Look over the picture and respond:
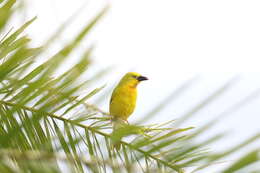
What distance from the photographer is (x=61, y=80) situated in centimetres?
122

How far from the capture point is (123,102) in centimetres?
442

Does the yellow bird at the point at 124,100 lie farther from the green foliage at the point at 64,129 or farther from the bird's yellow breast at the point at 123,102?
the green foliage at the point at 64,129

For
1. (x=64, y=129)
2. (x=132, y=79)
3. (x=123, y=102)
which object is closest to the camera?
(x=64, y=129)

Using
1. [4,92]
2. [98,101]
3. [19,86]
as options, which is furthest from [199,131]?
[4,92]

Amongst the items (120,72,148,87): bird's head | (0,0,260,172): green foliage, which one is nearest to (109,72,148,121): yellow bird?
(120,72,148,87): bird's head

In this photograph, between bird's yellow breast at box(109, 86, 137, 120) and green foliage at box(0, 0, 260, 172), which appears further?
bird's yellow breast at box(109, 86, 137, 120)

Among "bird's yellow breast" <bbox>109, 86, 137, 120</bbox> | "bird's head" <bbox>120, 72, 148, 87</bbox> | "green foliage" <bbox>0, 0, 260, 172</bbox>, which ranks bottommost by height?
"green foliage" <bbox>0, 0, 260, 172</bbox>

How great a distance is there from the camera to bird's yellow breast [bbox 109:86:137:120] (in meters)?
4.41

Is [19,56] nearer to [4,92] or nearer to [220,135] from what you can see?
[220,135]

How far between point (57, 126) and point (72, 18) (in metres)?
0.86

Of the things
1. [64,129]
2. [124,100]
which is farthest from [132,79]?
[64,129]

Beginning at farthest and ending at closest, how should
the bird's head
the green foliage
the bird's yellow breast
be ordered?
the bird's head, the bird's yellow breast, the green foliage

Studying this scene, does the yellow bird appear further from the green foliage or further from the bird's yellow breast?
the green foliage

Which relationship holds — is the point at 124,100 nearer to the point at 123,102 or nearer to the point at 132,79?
the point at 123,102
